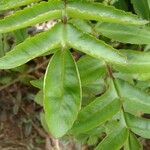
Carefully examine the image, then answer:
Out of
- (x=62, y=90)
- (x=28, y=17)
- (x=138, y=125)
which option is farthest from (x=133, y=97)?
(x=28, y=17)

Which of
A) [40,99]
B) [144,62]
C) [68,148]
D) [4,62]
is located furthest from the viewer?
[68,148]

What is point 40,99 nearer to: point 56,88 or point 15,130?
point 15,130

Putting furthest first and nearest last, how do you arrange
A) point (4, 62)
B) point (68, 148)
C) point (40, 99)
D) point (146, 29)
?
point (68, 148) → point (40, 99) → point (146, 29) → point (4, 62)

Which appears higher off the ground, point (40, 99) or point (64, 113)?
point (64, 113)

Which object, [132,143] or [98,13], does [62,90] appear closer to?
[98,13]

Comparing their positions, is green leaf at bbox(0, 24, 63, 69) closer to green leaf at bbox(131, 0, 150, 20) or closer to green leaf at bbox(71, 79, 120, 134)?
green leaf at bbox(71, 79, 120, 134)

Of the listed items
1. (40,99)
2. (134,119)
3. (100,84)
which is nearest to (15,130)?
(40,99)
